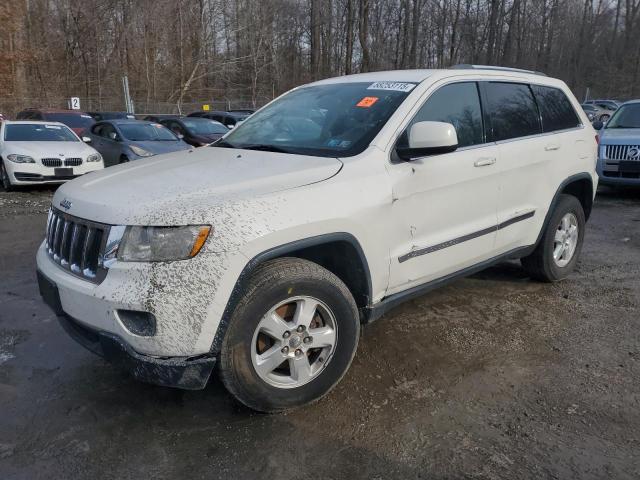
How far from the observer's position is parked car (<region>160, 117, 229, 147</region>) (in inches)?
535

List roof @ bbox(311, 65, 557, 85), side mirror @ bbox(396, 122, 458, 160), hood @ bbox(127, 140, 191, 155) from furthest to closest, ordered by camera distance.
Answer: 1. hood @ bbox(127, 140, 191, 155)
2. roof @ bbox(311, 65, 557, 85)
3. side mirror @ bbox(396, 122, 458, 160)

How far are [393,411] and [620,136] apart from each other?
8.56 meters

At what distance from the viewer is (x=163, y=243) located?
2.41 metres

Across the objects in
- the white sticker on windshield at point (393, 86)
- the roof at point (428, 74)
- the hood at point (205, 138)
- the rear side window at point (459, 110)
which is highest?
the roof at point (428, 74)

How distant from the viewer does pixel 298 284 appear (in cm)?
268

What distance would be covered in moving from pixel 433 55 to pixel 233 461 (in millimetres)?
53069

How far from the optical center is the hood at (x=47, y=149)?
976 centimetres

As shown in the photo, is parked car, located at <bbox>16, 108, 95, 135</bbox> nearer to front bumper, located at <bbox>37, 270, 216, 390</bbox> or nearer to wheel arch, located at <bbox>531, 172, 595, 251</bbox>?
wheel arch, located at <bbox>531, 172, 595, 251</bbox>

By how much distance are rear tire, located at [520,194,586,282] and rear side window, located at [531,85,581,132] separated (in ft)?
2.17

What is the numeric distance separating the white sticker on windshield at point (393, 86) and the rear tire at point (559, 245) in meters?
2.01

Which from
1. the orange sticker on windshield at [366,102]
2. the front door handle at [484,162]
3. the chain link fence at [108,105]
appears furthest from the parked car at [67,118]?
the front door handle at [484,162]

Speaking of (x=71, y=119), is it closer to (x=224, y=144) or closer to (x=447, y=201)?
(x=224, y=144)

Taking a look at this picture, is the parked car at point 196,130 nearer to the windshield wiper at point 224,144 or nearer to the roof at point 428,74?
the windshield wiper at point 224,144

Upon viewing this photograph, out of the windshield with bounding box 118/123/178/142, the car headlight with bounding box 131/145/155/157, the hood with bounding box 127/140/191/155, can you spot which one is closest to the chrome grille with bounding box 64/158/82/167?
the car headlight with bounding box 131/145/155/157
